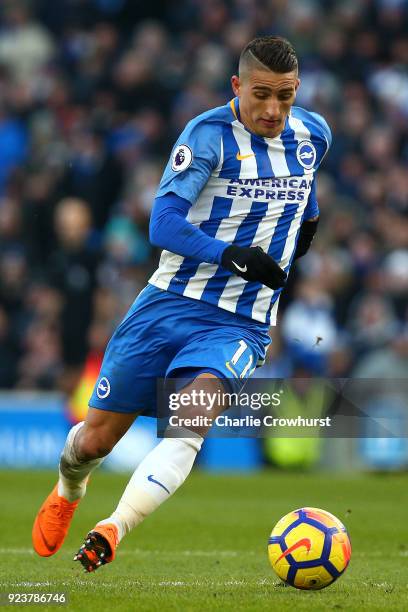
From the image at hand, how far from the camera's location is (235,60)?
1795cm

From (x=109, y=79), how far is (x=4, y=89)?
1506 millimetres

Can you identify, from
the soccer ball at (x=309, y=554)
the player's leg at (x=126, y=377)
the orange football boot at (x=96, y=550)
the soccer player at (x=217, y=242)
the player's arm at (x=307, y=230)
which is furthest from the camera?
the player's arm at (x=307, y=230)

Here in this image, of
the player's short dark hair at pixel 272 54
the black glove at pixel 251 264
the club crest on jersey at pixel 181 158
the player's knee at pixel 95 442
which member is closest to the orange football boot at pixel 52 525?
the player's knee at pixel 95 442

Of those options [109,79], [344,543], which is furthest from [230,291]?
[109,79]

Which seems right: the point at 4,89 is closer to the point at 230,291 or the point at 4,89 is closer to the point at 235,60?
the point at 235,60

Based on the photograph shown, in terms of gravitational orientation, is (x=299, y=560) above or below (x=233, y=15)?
above

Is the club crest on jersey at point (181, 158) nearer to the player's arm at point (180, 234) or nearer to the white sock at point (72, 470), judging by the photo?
the player's arm at point (180, 234)

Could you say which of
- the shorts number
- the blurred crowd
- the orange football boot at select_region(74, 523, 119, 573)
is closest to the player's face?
the shorts number

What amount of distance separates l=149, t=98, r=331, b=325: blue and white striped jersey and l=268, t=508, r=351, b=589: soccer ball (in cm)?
103

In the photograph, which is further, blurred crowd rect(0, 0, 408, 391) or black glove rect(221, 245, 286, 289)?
blurred crowd rect(0, 0, 408, 391)

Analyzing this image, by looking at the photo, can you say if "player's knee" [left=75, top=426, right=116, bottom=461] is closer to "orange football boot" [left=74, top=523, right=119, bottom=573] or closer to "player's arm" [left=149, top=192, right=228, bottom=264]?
"orange football boot" [left=74, top=523, right=119, bottom=573]

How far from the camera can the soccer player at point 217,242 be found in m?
5.92

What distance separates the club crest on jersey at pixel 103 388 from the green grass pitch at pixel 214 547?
88 cm

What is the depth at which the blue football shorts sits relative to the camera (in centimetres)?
610
